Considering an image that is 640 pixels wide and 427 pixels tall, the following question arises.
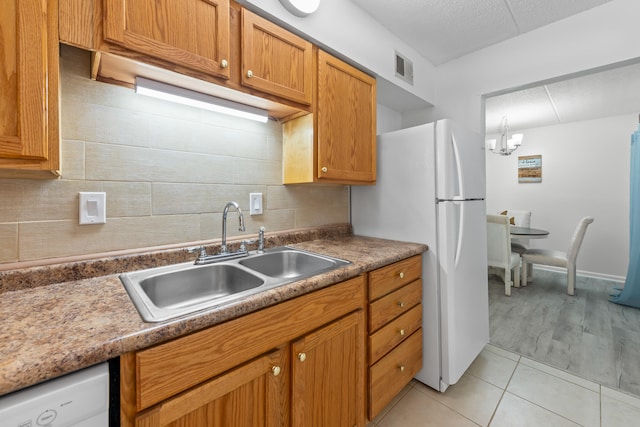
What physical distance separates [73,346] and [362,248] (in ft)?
4.15

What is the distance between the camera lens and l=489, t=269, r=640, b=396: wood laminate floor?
5.94 feet

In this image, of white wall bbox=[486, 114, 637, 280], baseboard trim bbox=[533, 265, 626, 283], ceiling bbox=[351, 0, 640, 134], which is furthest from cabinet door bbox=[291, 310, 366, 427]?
white wall bbox=[486, 114, 637, 280]

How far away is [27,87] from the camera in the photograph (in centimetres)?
72

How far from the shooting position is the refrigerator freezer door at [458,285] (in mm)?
1556

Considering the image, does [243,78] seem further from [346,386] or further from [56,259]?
[346,386]

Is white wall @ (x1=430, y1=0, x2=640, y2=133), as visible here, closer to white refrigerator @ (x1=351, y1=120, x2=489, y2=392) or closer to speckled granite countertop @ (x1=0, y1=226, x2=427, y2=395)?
white refrigerator @ (x1=351, y1=120, x2=489, y2=392)

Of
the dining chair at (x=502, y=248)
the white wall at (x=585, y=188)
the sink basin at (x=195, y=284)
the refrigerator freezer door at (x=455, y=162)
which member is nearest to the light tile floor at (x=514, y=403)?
the sink basin at (x=195, y=284)

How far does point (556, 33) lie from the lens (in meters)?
1.80

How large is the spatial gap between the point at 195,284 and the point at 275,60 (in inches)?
43.2

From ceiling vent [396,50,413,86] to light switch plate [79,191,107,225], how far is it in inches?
77.2

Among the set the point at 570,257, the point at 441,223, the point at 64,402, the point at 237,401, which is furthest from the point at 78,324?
the point at 570,257

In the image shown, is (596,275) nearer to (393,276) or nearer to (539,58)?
(539,58)

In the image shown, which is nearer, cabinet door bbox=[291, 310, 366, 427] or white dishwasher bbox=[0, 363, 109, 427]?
white dishwasher bbox=[0, 363, 109, 427]

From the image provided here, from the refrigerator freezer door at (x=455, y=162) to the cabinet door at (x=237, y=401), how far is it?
4.09 feet
